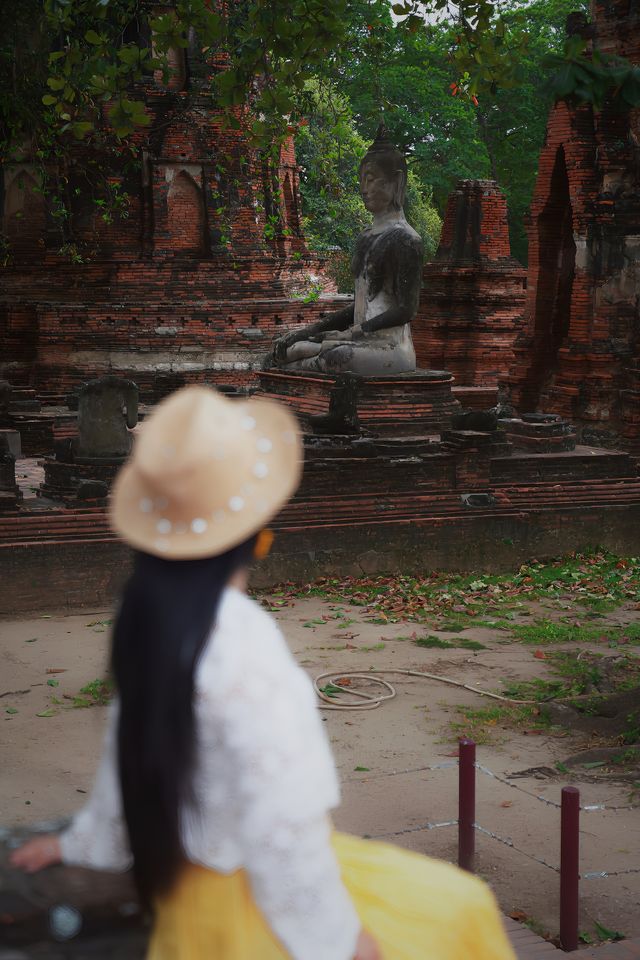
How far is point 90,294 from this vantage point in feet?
58.9

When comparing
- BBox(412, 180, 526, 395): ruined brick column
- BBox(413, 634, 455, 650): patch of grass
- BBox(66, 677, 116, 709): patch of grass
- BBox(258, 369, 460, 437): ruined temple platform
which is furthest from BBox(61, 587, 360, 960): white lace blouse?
BBox(412, 180, 526, 395): ruined brick column

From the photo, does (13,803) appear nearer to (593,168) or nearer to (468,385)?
(593,168)

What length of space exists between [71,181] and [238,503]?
54.8 ft

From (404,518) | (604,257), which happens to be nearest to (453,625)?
(404,518)

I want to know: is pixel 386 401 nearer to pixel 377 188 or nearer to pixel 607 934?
pixel 377 188

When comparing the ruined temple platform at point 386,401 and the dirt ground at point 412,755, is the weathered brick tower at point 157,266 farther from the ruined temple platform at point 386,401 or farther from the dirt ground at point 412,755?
Result: the dirt ground at point 412,755

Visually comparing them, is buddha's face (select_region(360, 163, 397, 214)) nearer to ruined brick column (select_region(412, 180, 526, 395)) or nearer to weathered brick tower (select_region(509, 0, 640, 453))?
weathered brick tower (select_region(509, 0, 640, 453))

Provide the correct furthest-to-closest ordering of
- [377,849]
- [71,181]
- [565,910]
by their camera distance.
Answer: [71,181], [565,910], [377,849]

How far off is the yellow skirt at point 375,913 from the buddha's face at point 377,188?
9625mm

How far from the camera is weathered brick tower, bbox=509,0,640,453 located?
13.5 metres

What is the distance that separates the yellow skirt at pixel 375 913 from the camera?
6.95ft

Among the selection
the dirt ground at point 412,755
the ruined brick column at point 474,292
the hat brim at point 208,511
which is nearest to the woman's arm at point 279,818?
the hat brim at point 208,511

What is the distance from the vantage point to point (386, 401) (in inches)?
442

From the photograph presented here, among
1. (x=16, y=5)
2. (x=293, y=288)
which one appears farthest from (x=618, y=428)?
(x=16, y=5)
